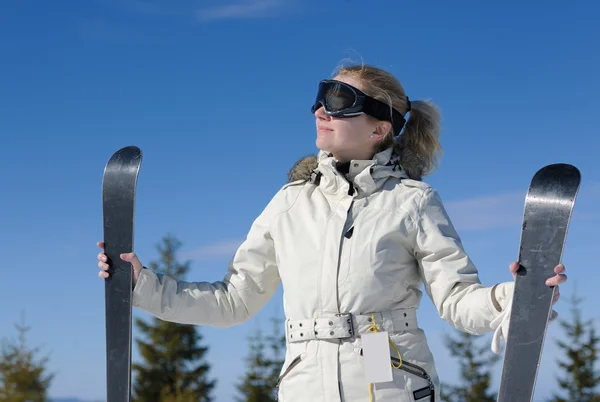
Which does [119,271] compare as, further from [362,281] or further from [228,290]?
[362,281]

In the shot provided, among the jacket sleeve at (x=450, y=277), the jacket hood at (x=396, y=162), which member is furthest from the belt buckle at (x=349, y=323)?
the jacket hood at (x=396, y=162)

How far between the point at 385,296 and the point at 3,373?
20.9 meters

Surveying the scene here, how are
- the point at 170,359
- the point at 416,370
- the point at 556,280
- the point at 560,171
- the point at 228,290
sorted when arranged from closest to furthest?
the point at 556,280 < the point at 560,171 < the point at 416,370 < the point at 228,290 < the point at 170,359

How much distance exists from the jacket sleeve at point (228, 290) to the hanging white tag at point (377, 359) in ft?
2.36

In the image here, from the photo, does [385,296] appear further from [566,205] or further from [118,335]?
[118,335]

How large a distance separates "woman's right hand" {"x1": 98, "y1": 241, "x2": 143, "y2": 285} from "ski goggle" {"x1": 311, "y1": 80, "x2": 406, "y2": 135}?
1126 mm

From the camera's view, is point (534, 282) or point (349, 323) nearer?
point (534, 282)

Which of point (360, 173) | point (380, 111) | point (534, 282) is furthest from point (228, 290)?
point (534, 282)

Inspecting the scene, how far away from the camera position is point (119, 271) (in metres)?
3.59

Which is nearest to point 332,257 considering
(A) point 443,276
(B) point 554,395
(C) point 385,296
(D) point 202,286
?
(C) point 385,296

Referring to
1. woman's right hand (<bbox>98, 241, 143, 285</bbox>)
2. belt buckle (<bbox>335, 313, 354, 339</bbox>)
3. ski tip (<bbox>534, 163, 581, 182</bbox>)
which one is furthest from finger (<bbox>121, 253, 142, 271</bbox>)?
ski tip (<bbox>534, 163, 581, 182</bbox>)

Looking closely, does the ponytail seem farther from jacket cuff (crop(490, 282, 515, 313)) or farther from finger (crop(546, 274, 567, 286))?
finger (crop(546, 274, 567, 286))

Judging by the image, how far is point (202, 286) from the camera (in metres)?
3.64

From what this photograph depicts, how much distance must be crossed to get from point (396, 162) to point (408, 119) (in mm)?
339
